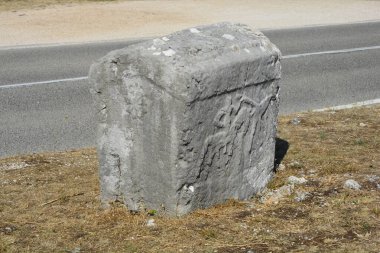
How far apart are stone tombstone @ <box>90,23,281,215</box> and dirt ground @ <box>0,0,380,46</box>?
9842 mm

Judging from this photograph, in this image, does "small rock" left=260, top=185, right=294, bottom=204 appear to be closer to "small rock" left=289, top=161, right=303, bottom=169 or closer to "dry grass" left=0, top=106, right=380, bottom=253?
"dry grass" left=0, top=106, right=380, bottom=253

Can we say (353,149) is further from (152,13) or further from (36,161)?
(152,13)

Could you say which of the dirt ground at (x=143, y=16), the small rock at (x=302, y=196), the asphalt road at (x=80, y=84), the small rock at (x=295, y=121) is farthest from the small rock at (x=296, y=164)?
the dirt ground at (x=143, y=16)

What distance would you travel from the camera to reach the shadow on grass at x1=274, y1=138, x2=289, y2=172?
635cm

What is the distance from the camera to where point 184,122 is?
4.81 metres

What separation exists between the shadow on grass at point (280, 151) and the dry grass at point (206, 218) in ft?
0.25

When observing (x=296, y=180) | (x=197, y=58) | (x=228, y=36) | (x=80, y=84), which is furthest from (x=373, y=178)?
(x=80, y=84)

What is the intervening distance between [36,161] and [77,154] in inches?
19.3

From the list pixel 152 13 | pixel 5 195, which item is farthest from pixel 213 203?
pixel 152 13

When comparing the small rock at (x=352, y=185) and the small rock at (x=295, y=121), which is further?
the small rock at (x=295, y=121)

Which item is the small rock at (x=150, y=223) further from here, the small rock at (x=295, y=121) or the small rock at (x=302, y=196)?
the small rock at (x=295, y=121)

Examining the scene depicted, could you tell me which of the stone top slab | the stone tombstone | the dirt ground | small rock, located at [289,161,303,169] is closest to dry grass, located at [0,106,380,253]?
small rock, located at [289,161,303,169]

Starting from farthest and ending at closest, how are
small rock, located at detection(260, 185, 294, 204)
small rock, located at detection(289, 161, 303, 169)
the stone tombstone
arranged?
small rock, located at detection(289, 161, 303, 169), small rock, located at detection(260, 185, 294, 204), the stone tombstone

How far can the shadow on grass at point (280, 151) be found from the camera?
635 cm
